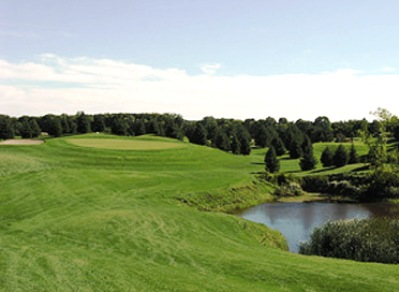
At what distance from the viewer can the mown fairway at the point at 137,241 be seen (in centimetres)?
1739

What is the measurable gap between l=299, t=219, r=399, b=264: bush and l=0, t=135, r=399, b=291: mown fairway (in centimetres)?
396

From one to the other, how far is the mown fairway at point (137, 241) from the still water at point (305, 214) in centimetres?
416

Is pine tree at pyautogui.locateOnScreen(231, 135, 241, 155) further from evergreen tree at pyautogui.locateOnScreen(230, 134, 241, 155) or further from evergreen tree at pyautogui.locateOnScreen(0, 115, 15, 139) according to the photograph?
evergreen tree at pyautogui.locateOnScreen(0, 115, 15, 139)

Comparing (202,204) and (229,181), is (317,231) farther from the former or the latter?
(229,181)

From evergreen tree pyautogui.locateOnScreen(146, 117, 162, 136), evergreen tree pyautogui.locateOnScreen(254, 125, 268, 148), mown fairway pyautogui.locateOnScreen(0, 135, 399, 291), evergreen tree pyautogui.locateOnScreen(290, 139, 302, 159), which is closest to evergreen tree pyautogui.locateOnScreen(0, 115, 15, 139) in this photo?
evergreen tree pyautogui.locateOnScreen(146, 117, 162, 136)

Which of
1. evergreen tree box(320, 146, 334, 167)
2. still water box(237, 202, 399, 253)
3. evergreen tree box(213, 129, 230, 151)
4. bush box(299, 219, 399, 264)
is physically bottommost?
still water box(237, 202, 399, 253)

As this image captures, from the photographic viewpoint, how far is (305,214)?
5244 centimetres

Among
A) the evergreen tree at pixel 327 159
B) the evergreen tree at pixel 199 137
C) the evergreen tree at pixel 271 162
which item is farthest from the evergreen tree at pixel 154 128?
the evergreen tree at pixel 327 159

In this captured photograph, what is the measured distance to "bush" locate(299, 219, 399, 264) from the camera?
2608cm

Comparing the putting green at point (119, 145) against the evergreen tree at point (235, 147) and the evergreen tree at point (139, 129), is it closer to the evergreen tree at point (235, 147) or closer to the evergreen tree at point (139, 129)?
the evergreen tree at point (235, 147)

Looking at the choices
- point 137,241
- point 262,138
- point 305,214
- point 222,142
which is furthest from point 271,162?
point 137,241

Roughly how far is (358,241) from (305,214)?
2503 cm

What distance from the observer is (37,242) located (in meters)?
24.4

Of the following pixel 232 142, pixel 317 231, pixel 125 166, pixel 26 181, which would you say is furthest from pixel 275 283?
pixel 232 142
